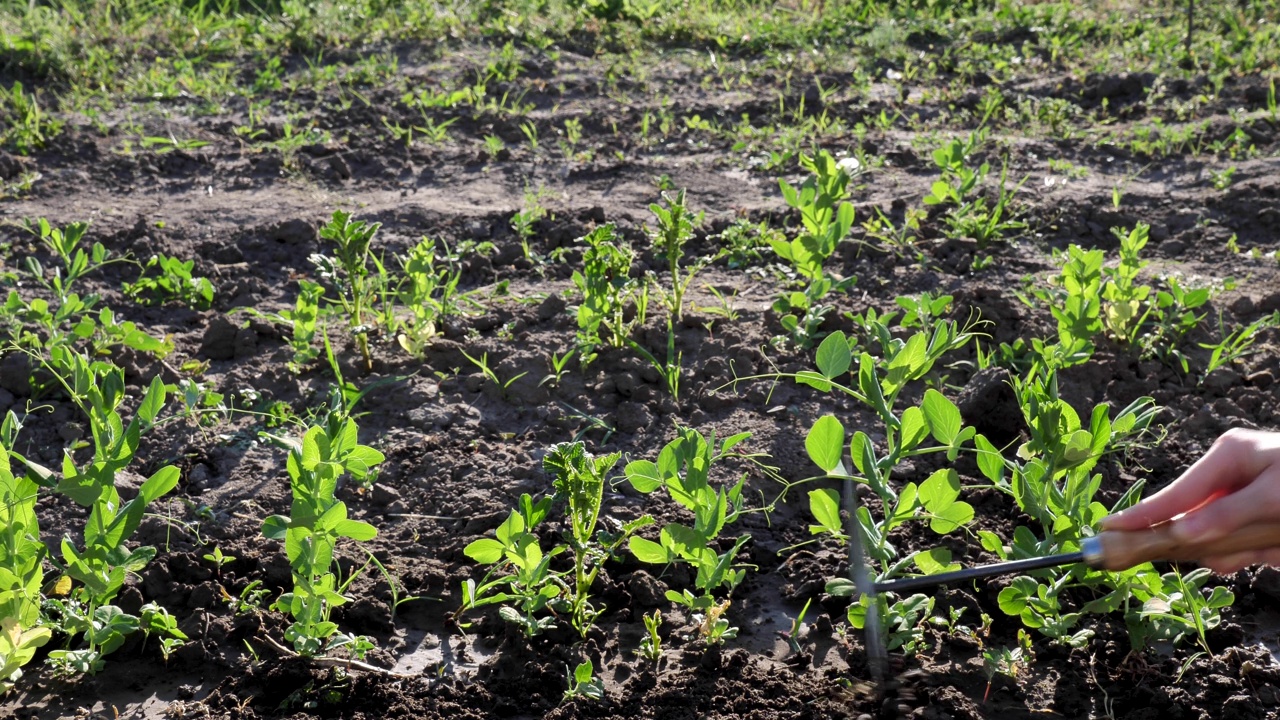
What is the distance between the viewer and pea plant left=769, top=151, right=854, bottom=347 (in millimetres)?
3562

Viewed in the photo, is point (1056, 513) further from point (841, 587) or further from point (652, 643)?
point (652, 643)

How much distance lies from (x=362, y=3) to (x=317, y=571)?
578 cm

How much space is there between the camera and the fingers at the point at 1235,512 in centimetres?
177

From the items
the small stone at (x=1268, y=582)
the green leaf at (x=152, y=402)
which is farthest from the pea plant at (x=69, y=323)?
the small stone at (x=1268, y=582)

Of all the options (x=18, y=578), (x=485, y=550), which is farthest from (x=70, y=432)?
(x=485, y=550)

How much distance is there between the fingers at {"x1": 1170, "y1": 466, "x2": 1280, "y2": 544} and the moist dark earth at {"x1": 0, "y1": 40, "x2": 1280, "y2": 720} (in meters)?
0.62

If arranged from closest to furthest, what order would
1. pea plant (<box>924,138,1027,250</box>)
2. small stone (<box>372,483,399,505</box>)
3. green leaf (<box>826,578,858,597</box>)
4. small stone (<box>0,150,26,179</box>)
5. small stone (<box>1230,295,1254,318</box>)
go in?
green leaf (<box>826,578,858,597</box>) < small stone (<box>372,483,399,505</box>) < small stone (<box>1230,295,1254,318</box>) < pea plant (<box>924,138,1027,250</box>) < small stone (<box>0,150,26,179</box>)

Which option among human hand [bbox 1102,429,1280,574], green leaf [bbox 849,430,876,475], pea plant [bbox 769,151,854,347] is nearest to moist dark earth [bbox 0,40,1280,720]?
pea plant [bbox 769,151,854,347]

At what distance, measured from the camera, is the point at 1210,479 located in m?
1.87

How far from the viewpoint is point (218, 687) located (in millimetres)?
2324

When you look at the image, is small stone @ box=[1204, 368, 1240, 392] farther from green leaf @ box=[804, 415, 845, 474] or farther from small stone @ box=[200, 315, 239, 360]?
small stone @ box=[200, 315, 239, 360]

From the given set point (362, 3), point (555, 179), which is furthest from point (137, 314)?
point (362, 3)

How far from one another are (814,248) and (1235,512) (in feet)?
6.90

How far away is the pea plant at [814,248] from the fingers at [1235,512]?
1.78 metres
